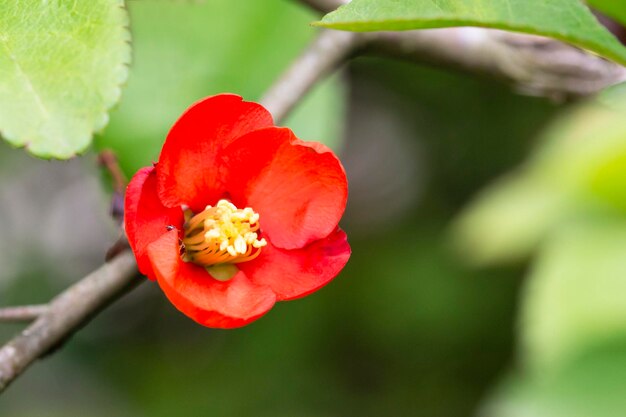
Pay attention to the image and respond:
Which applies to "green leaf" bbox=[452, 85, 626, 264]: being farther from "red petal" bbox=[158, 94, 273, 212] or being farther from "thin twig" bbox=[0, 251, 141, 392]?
"thin twig" bbox=[0, 251, 141, 392]

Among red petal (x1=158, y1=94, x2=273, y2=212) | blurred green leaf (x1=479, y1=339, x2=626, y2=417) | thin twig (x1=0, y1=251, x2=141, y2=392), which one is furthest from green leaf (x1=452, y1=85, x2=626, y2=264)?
thin twig (x1=0, y1=251, x2=141, y2=392)

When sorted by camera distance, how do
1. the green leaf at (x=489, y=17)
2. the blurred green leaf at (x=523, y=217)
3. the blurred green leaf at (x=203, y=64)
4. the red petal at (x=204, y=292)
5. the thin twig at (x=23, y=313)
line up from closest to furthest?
the green leaf at (x=489, y=17) < the red petal at (x=204, y=292) < the thin twig at (x=23, y=313) < the blurred green leaf at (x=523, y=217) < the blurred green leaf at (x=203, y=64)

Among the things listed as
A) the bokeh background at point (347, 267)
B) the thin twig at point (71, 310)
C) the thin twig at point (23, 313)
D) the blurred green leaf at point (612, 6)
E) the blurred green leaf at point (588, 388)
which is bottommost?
the bokeh background at point (347, 267)

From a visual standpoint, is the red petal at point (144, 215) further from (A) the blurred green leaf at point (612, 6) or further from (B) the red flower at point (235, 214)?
(A) the blurred green leaf at point (612, 6)

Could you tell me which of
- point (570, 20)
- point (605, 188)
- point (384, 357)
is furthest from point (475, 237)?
point (384, 357)

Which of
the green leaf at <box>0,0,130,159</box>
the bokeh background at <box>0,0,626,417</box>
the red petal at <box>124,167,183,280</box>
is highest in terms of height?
the green leaf at <box>0,0,130,159</box>

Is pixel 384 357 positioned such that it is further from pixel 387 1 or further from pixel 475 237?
pixel 387 1

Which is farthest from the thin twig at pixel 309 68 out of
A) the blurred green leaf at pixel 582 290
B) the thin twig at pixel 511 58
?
the blurred green leaf at pixel 582 290
